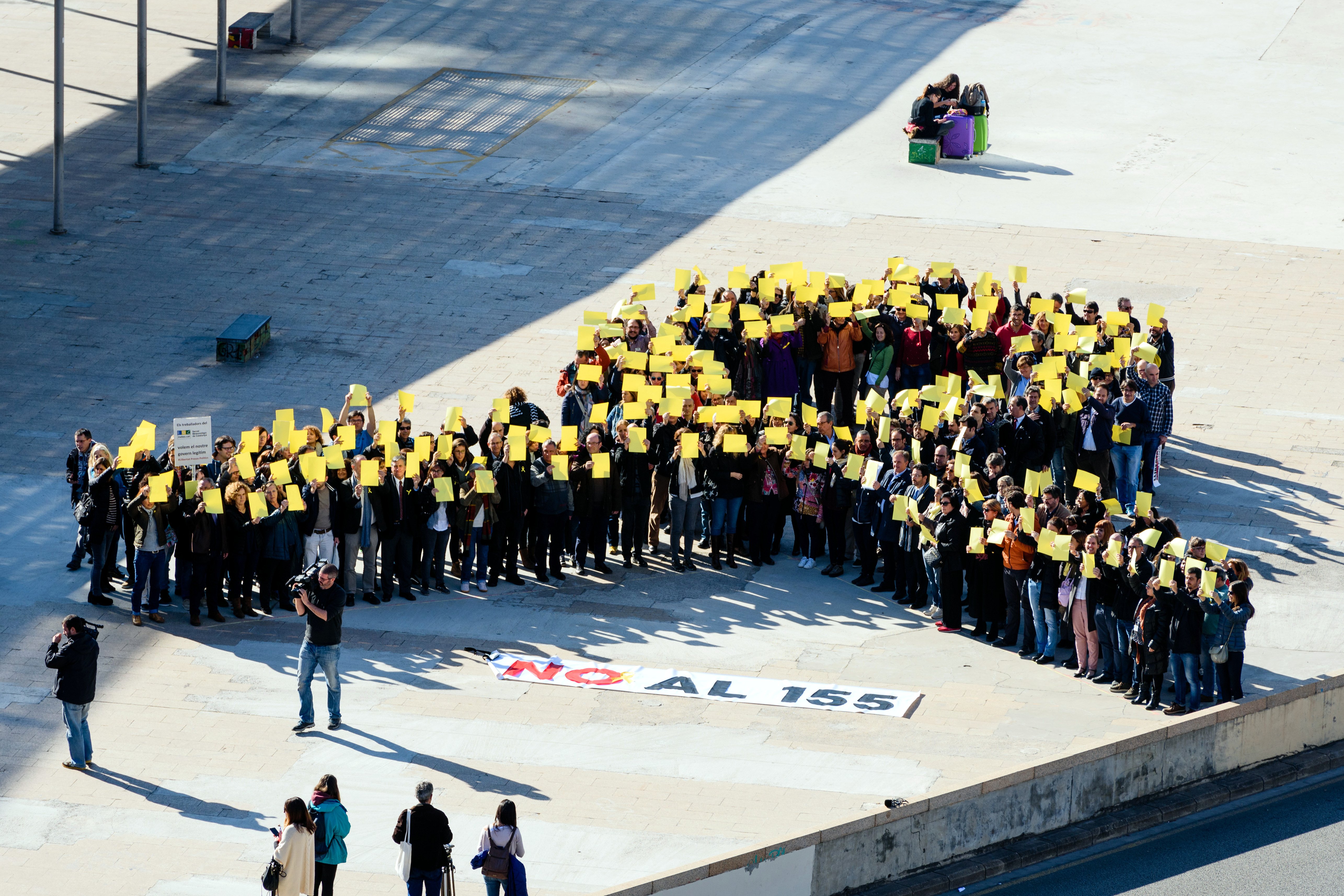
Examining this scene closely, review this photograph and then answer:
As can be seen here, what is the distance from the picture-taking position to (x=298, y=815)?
15211 millimetres

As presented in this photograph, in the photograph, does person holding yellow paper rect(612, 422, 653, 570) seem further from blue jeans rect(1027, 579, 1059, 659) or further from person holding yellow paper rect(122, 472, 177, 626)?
blue jeans rect(1027, 579, 1059, 659)

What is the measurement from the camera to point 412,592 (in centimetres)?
2202

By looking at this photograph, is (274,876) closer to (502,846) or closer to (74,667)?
(502,846)

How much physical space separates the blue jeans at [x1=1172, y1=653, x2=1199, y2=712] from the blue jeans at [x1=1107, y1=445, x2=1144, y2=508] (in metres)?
5.07

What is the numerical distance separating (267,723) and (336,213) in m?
18.7

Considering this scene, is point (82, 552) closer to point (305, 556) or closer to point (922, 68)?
point (305, 556)

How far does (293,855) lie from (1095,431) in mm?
11873

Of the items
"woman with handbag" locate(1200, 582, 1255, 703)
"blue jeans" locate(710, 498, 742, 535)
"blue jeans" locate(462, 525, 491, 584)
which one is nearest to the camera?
"woman with handbag" locate(1200, 582, 1255, 703)

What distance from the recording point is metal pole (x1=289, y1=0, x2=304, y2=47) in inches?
1793

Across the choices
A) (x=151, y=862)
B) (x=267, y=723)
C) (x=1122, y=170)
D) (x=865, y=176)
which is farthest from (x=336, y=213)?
(x=151, y=862)

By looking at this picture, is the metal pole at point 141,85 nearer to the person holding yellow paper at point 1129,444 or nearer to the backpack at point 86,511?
the backpack at point 86,511

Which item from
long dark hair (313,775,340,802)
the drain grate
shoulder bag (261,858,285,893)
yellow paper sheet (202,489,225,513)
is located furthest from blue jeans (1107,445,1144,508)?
the drain grate

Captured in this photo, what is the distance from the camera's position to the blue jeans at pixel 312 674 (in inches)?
731

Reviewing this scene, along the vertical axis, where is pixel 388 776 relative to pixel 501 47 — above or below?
below
